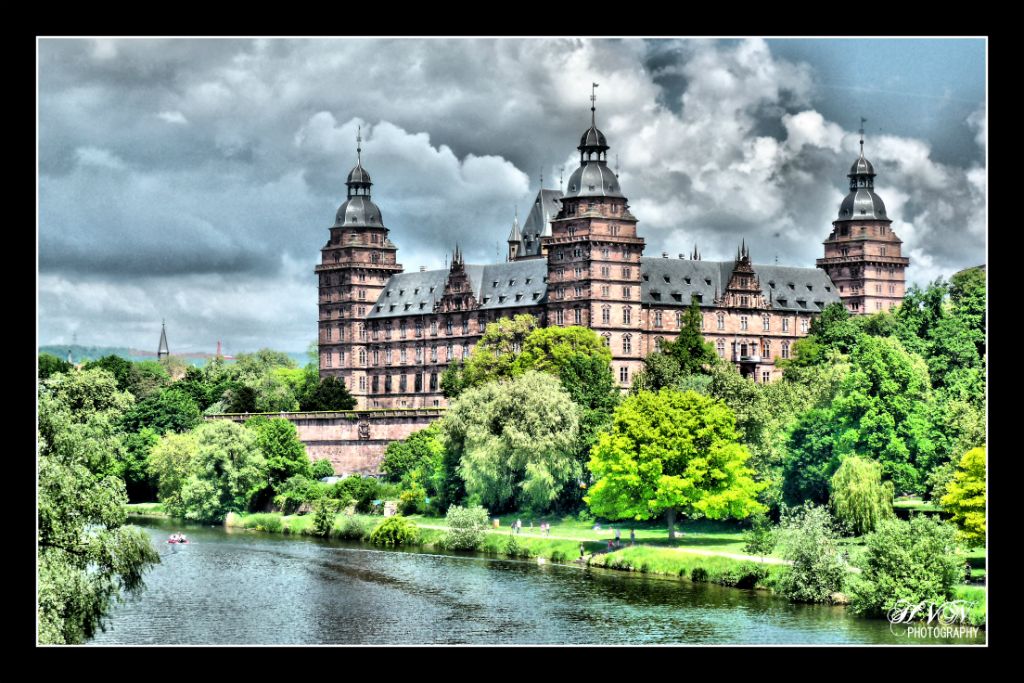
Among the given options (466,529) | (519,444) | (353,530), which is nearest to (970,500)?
(466,529)

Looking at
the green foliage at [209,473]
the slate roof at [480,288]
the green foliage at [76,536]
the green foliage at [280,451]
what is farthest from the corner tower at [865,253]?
the green foliage at [76,536]

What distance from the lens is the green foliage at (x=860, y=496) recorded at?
51062 mm

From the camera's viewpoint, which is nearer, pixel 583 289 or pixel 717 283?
pixel 583 289

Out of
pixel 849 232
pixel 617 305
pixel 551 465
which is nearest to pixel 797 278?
pixel 849 232

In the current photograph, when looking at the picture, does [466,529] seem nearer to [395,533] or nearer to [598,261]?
[395,533]

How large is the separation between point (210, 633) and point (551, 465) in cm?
2616

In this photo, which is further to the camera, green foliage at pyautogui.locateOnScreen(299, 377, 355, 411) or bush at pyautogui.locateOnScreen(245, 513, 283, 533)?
green foliage at pyautogui.locateOnScreen(299, 377, 355, 411)

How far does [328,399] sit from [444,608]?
184 feet

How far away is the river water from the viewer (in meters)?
40.1

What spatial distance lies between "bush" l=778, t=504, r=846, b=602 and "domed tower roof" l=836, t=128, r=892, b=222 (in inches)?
2508

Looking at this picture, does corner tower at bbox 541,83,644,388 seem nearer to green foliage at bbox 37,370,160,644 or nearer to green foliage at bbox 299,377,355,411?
green foliage at bbox 299,377,355,411

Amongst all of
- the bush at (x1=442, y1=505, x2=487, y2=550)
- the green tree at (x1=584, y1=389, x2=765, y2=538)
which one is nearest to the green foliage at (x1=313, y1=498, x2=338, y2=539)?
the bush at (x1=442, y1=505, x2=487, y2=550)

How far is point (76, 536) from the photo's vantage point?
107 ft
